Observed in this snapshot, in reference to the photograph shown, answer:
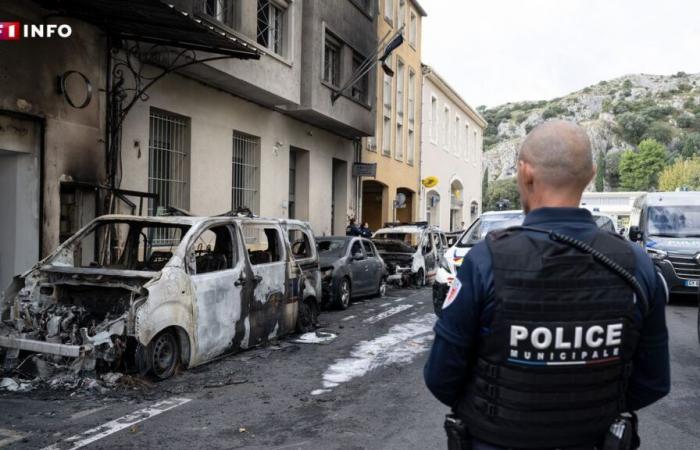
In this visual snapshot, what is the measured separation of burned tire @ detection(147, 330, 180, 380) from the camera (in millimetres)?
6184

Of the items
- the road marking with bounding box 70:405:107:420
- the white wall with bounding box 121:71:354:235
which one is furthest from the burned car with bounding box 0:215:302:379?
the white wall with bounding box 121:71:354:235

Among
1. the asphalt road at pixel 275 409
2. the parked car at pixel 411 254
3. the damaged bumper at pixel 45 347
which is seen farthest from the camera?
Answer: the parked car at pixel 411 254

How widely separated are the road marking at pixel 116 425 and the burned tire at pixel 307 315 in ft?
11.6

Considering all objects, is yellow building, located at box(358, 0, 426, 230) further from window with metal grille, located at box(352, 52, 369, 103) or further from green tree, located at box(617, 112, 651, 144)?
green tree, located at box(617, 112, 651, 144)

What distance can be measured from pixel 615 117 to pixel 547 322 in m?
154

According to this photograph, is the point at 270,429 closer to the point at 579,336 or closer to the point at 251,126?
the point at 579,336

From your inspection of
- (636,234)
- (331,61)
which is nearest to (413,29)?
(331,61)

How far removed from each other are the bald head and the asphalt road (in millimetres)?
3152

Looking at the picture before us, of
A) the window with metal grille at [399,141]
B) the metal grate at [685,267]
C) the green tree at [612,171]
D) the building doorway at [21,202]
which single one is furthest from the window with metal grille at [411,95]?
the green tree at [612,171]

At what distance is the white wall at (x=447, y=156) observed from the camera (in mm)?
30844

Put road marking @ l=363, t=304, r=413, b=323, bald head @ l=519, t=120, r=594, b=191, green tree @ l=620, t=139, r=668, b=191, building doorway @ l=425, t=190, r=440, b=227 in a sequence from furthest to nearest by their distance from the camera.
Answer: green tree @ l=620, t=139, r=668, b=191
building doorway @ l=425, t=190, r=440, b=227
road marking @ l=363, t=304, r=413, b=323
bald head @ l=519, t=120, r=594, b=191

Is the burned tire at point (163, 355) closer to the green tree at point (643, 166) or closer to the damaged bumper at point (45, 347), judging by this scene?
the damaged bumper at point (45, 347)

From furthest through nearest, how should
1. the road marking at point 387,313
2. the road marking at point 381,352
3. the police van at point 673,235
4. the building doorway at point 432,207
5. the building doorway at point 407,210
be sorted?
1. the building doorway at point 432,207
2. the building doorway at point 407,210
3. the police van at point 673,235
4. the road marking at point 387,313
5. the road marking at point 381,352

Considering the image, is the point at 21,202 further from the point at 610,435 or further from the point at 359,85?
the point at 359,85
